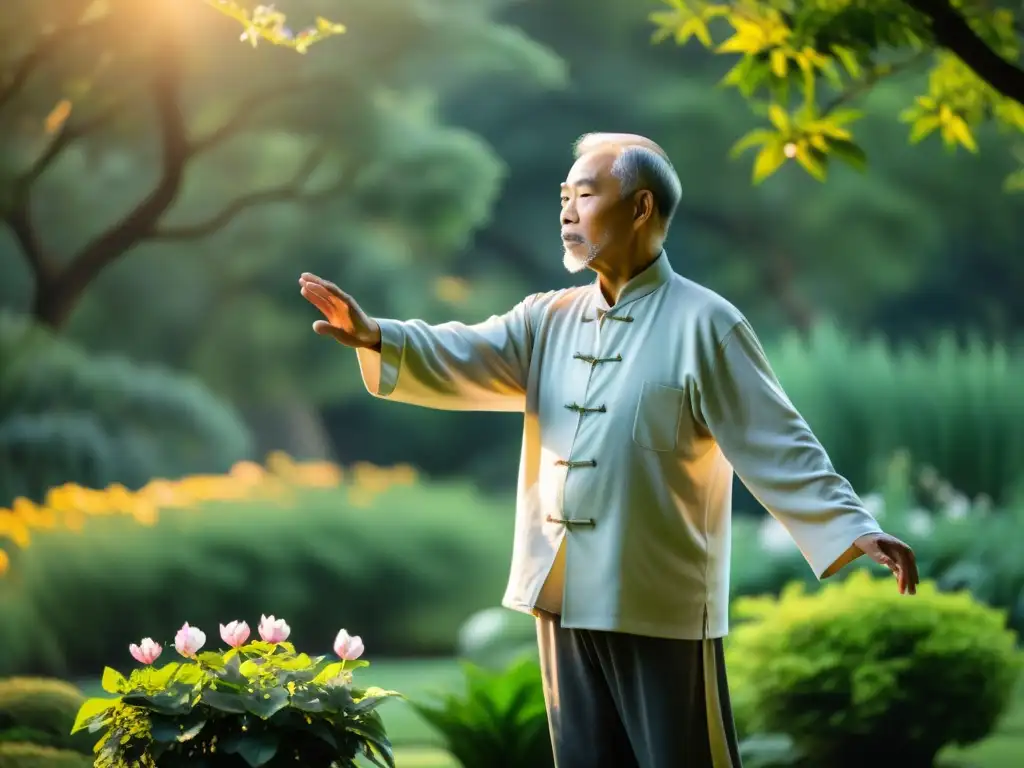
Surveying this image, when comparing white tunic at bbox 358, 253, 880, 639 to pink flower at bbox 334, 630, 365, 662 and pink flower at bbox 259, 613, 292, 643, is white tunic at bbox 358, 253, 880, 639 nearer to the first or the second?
pink flower at bbox 334, 630, 365, 662

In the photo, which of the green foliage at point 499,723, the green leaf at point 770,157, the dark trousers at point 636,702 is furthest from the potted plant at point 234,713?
the green leaf at point 770,157

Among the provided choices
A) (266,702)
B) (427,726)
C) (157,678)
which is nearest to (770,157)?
(266,702)

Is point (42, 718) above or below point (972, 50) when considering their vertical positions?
below

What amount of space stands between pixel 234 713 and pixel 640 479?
0.89 m

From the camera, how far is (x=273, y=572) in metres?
5.34

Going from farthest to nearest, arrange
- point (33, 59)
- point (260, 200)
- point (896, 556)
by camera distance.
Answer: point (260, 200) < point (33, 59) < point (896, 556)

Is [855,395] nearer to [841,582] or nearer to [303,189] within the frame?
[841,582]

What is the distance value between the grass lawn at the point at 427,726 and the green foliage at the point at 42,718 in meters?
0.89

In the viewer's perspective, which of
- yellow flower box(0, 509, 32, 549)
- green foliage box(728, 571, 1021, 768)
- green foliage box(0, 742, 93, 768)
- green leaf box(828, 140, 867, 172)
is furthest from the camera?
yellow flower box(0, 509, 32, 549)

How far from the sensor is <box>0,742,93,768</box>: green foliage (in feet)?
12.7

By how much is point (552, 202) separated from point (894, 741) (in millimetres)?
2572

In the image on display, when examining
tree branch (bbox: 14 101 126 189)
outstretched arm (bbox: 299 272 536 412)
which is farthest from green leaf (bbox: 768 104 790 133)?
tree branch (bbox: 14 101 126 189)

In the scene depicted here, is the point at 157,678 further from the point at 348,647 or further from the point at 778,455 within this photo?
the point at 778,455

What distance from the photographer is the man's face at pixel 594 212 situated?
2.62 meters
